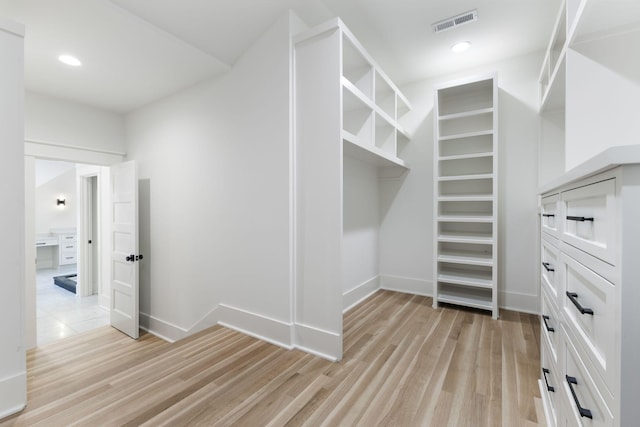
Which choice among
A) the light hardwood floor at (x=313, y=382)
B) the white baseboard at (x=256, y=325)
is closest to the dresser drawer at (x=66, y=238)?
the light hardwood floor at (x=313, y=382)

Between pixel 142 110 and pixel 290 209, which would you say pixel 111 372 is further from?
pixel 142 110

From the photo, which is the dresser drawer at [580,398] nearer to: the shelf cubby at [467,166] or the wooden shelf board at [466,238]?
the wooden shelf board at [466,238]

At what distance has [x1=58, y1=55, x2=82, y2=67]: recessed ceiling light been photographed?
2.50 m

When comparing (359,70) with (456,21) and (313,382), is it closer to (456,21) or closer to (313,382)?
(456,21)

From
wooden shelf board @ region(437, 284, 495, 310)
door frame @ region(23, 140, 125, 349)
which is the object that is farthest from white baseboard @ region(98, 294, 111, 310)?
wooden shelf board @ region(437, 284, 495, 310)

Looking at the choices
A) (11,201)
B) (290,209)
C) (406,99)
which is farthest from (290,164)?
(406,99)

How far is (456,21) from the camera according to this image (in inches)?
98.3

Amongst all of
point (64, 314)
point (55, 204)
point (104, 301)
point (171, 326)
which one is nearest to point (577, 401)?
point (171, 326)

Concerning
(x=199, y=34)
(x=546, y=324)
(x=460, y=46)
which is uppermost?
(x=460, y=46)

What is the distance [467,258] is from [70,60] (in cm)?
428

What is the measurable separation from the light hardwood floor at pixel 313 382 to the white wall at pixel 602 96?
55.8 inches

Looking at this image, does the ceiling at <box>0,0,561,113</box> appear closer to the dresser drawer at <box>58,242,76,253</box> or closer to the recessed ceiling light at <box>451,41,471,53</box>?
the recessed ceiling light at <box>451,41,471,53</box>

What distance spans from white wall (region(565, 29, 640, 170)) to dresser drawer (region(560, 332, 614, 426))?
1065mm

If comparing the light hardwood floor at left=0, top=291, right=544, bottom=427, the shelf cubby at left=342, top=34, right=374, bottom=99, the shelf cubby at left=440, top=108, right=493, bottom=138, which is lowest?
the light hardwood floor at left=0, top=291, right=544, bottom=427
